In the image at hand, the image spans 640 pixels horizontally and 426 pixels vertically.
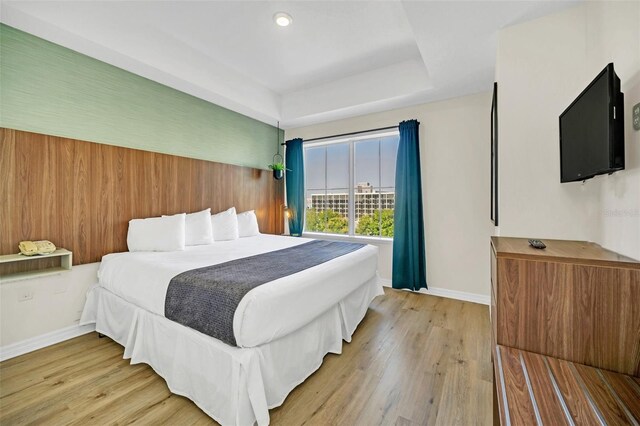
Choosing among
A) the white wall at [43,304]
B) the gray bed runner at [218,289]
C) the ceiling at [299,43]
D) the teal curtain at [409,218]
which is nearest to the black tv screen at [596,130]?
the ceiling at [299,43]

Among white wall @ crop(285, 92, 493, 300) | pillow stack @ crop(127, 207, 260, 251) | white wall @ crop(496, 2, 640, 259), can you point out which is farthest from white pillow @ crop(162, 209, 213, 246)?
white wall @ crop(496, 2, 640, 259)

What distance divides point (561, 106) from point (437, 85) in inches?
57.9

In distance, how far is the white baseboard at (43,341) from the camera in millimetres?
2062

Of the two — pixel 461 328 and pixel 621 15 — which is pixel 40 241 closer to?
pixel 461 328

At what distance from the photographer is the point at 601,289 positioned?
1.11 meters

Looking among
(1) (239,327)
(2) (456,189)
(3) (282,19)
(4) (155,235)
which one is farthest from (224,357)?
(2) (456,189)

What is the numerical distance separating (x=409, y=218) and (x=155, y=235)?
3051 millimetres

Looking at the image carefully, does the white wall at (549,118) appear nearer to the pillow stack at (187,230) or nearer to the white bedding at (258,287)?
the white bedding at (258,287)

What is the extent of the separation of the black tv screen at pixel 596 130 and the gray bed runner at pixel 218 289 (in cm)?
176

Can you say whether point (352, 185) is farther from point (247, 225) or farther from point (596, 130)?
point (596, 130)

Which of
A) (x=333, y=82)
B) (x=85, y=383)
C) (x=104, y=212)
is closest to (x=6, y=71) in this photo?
(x=104, y=212)

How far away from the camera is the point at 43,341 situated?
87.8 inches

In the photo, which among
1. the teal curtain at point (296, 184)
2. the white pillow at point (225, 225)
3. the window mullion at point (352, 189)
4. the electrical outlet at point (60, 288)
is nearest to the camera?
the electrical outlet at point (60, 288)

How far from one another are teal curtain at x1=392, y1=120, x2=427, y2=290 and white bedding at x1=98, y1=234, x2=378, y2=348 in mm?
872
